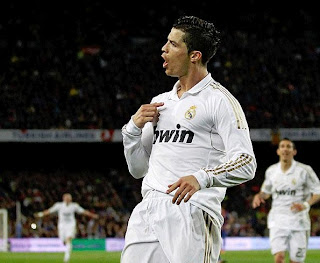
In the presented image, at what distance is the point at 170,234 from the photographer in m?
4.37

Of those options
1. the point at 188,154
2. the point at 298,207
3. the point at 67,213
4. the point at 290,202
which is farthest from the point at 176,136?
the point at 67,213

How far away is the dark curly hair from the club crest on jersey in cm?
35

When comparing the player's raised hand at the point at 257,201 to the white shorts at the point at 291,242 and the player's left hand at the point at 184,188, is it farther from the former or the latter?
the player's left hand at the point at 184,188

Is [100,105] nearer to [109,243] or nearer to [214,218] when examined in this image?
[109,243]

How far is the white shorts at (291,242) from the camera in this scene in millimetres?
11336

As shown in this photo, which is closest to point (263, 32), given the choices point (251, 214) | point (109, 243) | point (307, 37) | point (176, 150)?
point (307, 37)

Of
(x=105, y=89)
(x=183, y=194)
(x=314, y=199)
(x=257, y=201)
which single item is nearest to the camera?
(x=183, y=194)

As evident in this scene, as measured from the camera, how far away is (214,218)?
4.50m

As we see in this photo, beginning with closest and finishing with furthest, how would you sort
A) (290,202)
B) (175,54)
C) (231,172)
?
(231,172) < (175,54) < (290,202)

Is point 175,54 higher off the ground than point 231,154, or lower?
higher

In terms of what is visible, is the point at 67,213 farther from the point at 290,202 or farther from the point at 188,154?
the point at 188,154

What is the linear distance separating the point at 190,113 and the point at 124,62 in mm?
29395

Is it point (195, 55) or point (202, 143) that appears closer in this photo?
point (202, 143)

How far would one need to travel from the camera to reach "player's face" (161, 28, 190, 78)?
15.0 ft
